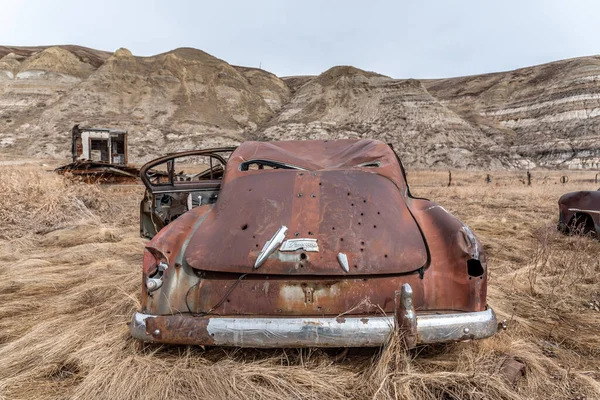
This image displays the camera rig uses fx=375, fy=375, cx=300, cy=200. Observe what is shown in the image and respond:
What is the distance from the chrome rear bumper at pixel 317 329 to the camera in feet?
6.33

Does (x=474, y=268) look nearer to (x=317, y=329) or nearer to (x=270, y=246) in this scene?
(x=317, y=329)

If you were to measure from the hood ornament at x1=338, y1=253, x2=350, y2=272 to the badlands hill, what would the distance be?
119 ft

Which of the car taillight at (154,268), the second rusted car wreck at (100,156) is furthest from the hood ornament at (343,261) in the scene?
the second rusted car wreck at (100,156)

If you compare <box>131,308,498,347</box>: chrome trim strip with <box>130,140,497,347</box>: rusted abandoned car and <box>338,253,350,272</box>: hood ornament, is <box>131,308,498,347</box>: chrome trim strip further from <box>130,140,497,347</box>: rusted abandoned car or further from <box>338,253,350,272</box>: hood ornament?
<box>338,253,350,272</box>: hood ornament

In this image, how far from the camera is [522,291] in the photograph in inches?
143

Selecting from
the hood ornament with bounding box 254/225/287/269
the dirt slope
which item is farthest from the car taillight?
the dirt slope

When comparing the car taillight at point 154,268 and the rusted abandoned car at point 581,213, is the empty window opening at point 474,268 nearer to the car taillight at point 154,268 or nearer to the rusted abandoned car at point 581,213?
the car taillight at point 154,268

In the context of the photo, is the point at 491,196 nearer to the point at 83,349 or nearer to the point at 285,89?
the point at 83,349

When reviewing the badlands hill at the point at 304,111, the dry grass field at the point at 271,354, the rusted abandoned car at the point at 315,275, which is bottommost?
the dry grass field at the point at 271,354

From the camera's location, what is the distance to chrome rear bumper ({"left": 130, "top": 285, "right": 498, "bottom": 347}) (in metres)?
1.93

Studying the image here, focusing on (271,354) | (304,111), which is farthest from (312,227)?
(304,111)

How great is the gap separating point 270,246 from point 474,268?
3.93ft

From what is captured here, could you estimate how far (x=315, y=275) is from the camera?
2137 millimetres

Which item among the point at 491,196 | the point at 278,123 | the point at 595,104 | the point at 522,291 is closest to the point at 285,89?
the point at 278,123
